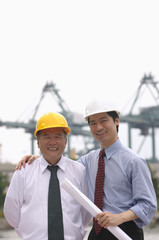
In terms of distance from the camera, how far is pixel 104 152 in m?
2.72

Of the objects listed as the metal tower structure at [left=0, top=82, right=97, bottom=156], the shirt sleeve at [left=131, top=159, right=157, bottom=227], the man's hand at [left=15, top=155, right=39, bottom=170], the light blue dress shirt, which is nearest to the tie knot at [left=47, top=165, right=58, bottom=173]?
the man's hand at [left=15, top=155, right=39, bottom=170]

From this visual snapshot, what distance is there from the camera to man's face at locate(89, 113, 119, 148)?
2.65m

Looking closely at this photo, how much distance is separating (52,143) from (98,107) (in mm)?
405

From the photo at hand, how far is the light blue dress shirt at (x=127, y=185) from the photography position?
243cm

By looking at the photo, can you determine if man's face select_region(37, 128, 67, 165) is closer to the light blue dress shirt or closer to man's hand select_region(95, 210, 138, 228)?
the light blue dress shirt

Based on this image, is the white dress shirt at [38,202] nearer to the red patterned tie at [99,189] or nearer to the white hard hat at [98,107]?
the red patterned tie at [99,189]

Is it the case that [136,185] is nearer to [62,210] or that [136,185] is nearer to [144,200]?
[144,200]

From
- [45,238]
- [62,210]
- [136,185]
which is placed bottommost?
[45,238]

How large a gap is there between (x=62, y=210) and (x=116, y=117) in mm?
756

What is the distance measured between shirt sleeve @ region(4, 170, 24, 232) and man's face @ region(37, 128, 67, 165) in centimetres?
22

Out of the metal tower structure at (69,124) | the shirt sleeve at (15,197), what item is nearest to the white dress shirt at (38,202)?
the shirt sleeve at (15,197)

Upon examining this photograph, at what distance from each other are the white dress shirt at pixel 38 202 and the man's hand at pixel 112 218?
0.98 ft

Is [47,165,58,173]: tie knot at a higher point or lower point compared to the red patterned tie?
A: higher

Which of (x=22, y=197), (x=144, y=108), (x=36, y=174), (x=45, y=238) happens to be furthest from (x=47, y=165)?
(x=144, y=108)
